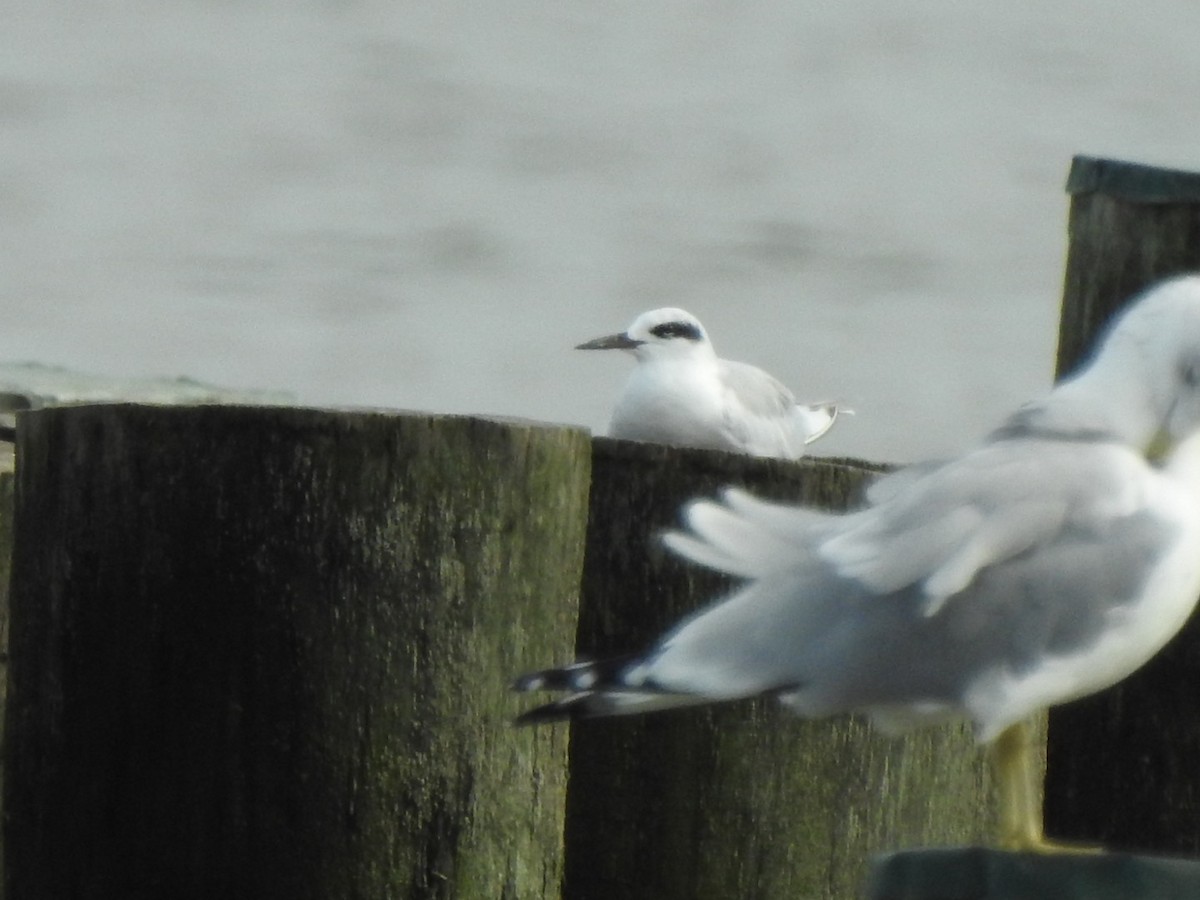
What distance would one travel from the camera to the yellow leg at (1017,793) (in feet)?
13.3

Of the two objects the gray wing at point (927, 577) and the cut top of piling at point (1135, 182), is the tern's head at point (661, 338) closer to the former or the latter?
the cut top of piling at point (1135, 182)

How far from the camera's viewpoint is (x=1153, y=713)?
4398 millimetres

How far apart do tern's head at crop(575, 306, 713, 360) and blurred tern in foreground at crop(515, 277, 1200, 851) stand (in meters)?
5.36

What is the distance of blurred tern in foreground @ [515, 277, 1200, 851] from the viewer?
3.96m

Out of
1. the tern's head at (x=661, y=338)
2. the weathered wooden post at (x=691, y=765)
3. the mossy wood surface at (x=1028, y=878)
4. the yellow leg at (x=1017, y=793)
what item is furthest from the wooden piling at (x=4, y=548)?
the tern's head at (x=661, y=338)

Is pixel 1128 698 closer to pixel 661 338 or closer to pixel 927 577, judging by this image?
pixel 927 577

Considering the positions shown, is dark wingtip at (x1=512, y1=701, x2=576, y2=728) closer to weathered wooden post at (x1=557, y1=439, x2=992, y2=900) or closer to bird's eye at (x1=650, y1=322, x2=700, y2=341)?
weathered wooden post at (x1=557, y1=439, x2=992, y2=900)

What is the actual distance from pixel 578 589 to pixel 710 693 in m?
0.38

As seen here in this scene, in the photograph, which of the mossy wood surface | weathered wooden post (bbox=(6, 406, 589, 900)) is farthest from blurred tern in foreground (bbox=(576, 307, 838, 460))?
the mossy wood surface

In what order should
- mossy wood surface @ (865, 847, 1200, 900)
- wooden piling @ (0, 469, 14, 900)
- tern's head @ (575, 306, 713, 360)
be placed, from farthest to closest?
tern's head @ (575, 306, 713, 360) → wooden piling @ (0, 469, 14, 900) → mossy wood surface @ (865, 847, 1200, 900)

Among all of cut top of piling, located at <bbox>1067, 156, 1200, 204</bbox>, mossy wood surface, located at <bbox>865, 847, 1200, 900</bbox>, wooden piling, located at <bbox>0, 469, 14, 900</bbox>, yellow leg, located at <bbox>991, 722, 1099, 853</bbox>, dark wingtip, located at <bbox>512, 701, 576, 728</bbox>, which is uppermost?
cut top of piling, located at <bbox>1067, 156, 1200, 204</bbox>

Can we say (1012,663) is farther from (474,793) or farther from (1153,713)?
(474,793)

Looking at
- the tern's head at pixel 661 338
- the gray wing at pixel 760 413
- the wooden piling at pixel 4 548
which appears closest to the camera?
the wooden piling at pixel 4 548

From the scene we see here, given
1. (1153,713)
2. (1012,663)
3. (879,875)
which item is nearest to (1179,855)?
(1153,713)
